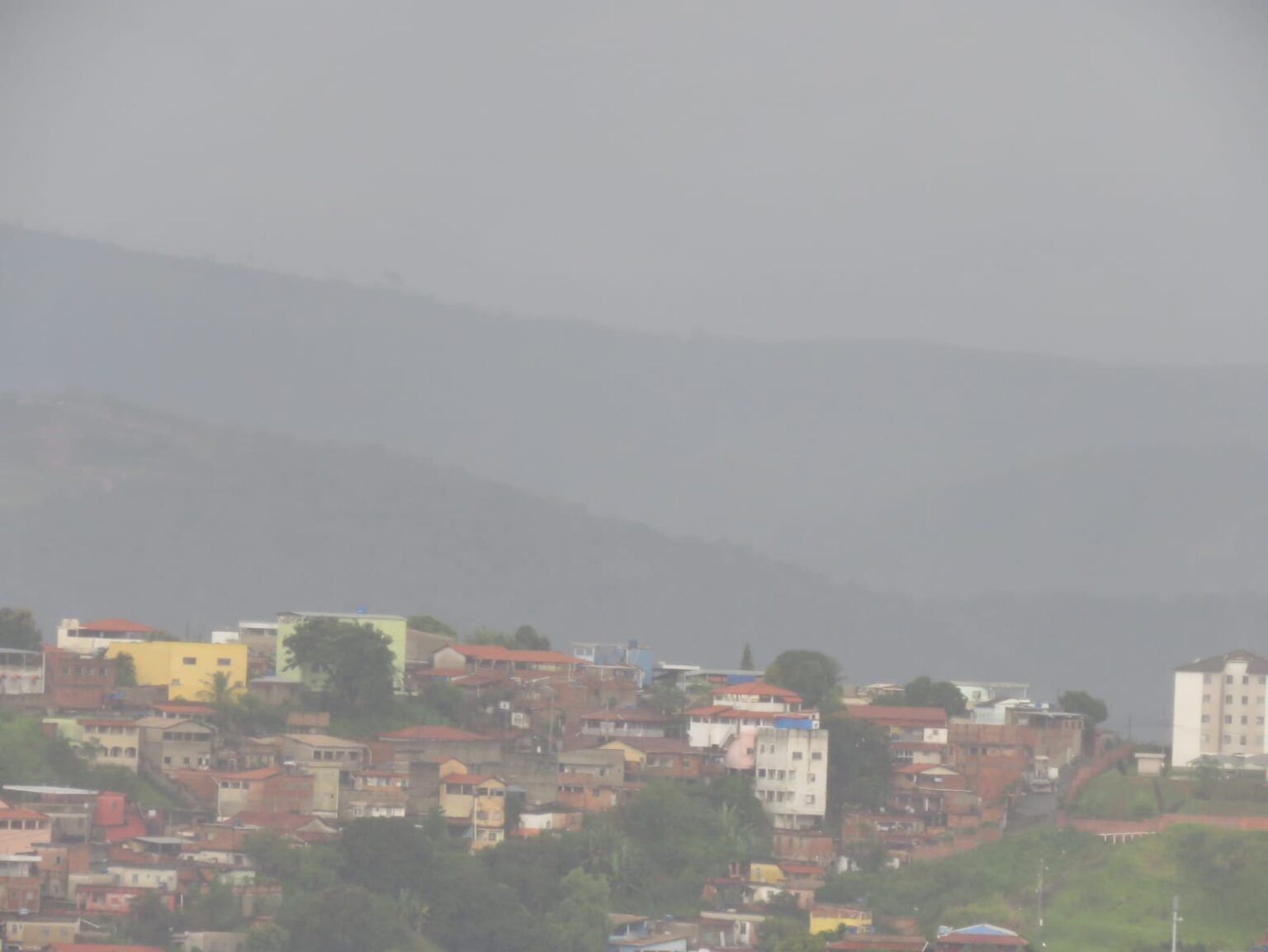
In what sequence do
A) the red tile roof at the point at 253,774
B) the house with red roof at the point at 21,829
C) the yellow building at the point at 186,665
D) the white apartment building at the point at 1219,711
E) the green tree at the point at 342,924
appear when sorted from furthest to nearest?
the white apartment building at the point at 1219,711 < the yellow building at the point at 186,665 < the red tile roof at the point at 253,774 < the house with red roof at the point at 21,829 < the green tree at the point at 342,924

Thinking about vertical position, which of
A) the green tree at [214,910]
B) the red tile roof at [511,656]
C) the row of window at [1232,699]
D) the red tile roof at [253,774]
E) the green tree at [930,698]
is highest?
the red tile roof at [511,656]

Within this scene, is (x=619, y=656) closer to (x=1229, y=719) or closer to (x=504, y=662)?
(x=504, y=662)

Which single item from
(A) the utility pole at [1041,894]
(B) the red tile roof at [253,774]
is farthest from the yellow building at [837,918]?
(B) the red tile roof at [253,774]

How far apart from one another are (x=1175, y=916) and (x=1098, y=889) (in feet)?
7.57

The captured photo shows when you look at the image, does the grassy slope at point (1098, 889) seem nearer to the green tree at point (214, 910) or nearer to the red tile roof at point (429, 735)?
the red tile roof at point (429, 735)

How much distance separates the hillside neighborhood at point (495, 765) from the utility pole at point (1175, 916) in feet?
6.77

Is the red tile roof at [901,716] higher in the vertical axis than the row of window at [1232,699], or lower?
lower

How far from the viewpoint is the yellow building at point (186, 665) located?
156 feet

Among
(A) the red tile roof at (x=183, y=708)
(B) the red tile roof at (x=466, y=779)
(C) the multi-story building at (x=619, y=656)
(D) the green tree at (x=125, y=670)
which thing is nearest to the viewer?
(B) the red tile roof at (x=466, y=779)

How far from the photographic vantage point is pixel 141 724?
44000mm

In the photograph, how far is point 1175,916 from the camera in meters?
41.0

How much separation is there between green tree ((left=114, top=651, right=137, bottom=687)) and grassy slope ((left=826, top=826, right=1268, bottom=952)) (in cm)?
1079

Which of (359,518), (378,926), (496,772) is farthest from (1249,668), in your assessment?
(359,518)

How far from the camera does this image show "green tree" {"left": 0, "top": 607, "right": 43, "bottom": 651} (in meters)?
47.4
